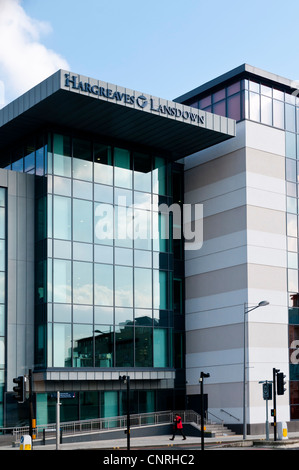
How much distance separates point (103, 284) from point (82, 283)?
5.34 ft

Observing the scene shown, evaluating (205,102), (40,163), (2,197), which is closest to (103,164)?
(40,163)

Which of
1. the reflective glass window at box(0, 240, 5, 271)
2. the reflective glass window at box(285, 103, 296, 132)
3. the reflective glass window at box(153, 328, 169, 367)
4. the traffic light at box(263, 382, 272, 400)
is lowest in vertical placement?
the traffic light at box(263, 382, 272, 400)

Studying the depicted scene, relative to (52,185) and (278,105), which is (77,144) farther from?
(278,105)

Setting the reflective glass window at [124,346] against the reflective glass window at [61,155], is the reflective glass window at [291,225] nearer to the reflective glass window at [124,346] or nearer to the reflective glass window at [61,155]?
the reflective glass window at [124,346]

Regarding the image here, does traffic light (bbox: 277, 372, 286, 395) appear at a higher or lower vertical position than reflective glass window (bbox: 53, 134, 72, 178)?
lower

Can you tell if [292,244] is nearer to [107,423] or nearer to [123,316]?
[123,316]

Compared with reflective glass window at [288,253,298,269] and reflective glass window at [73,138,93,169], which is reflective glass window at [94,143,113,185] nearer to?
reflective glass window at [73,138,93,169]

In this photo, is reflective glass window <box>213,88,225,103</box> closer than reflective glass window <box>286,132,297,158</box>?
No

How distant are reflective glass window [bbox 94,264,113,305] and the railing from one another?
7.27 metres

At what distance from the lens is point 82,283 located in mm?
41531

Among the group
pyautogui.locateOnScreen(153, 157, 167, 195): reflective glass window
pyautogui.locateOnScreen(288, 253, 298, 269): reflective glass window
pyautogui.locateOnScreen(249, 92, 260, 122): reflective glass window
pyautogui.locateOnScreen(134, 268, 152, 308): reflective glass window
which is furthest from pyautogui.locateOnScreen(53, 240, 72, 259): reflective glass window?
pyautogui.locateOnScreen(249, 92, 260, 122): reflective glass window

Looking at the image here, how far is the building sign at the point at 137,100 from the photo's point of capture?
3750 centimetres

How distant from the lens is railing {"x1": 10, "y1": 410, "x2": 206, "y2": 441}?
1495 inches

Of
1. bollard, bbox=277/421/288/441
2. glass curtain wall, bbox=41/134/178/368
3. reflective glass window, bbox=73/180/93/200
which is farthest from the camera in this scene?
reflective glass window, bbox=73/180/93/200
